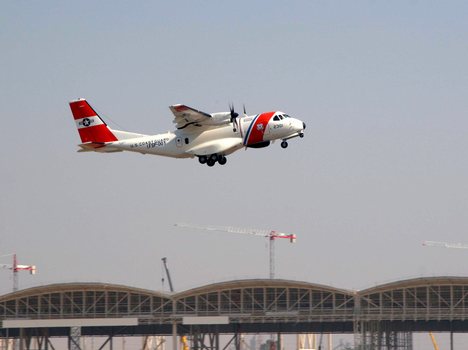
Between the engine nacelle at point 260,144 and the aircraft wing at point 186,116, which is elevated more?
the aircraft wing at point 186,116

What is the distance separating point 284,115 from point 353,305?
43.1 metres

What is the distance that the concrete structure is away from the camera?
11906cm

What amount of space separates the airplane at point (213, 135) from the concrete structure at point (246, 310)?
39.8 m

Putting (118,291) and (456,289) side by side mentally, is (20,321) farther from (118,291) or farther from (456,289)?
(456,289)

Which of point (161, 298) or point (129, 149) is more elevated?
point (129, 149)

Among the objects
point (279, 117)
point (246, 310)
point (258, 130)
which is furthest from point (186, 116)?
point (246, 310)

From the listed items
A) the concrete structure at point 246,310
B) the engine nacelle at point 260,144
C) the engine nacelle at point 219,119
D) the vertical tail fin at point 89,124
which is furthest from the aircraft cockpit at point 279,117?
the concrete structure at point 246,310

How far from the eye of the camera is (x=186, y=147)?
276 feet

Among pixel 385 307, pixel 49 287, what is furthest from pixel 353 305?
pixel 49 287

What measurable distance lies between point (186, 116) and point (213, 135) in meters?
2.85

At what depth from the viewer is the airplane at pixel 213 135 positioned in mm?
82875

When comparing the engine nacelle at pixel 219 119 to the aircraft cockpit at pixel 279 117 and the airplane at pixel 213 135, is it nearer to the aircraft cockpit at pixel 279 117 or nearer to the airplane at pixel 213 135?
the airplane at pixel 213 135

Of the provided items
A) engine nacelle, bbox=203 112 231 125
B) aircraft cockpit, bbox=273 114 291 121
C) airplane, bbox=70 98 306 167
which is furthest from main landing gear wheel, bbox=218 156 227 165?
aircraft cockpit, bbox=273 114 291 121

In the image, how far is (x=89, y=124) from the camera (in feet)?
297
